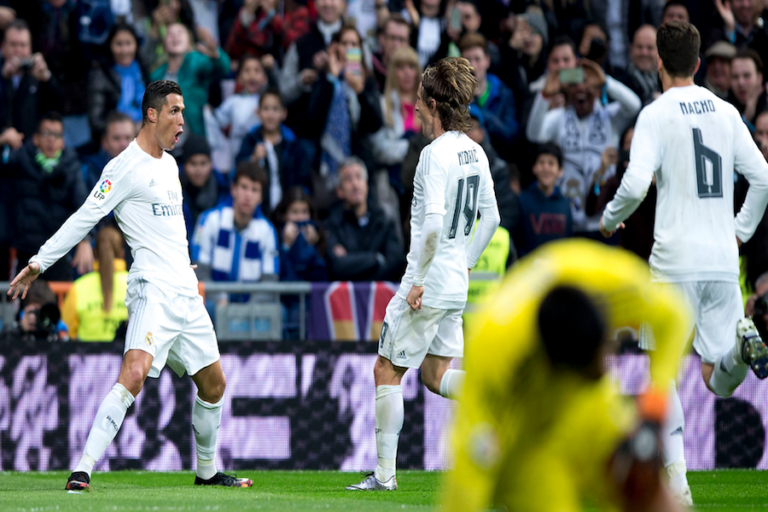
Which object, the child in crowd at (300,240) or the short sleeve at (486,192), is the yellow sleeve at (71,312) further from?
the short sleeve at (486,192)

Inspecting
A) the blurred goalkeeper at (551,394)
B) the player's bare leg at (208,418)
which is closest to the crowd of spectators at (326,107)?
the player's bare leg at (208,418)

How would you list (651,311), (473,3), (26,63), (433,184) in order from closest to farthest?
(651,311), (433,184), (26,63), (473,3)

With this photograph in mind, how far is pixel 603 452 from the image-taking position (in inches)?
140

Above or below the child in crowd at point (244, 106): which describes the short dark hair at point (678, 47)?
below

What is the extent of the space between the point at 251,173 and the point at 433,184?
4585 millimetres

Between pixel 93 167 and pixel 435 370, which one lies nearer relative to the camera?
pixel 435 370

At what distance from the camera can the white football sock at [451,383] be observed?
716 cm

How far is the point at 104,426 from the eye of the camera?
741 cm

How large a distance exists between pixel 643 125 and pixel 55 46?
9.10 metres

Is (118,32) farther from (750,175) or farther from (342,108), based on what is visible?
(750,175)

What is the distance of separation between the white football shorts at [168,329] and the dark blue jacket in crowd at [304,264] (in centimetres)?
346

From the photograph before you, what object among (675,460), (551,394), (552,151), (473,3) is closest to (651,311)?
(551,394)

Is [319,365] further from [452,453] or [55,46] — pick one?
[452,453]

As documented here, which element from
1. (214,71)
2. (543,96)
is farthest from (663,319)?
(214,71)
